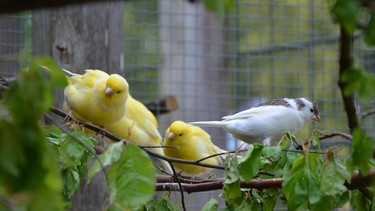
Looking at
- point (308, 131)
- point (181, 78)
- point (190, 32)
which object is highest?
point (190, 32)

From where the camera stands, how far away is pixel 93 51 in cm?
292

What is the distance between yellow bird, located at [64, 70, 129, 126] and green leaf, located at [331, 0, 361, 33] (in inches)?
77.6

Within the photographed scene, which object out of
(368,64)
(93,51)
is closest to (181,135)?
(93,51)

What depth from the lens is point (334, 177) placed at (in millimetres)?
1485

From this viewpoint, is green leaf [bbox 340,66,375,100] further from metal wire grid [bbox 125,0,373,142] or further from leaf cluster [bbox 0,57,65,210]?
metal wire grid [bbox 125,0,373,142]

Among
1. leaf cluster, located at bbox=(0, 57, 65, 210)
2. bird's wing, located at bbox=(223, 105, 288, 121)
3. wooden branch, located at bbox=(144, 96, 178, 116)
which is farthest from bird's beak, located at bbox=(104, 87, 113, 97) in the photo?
leaf cluster, located at bbox=(0, 57, 65, 210)

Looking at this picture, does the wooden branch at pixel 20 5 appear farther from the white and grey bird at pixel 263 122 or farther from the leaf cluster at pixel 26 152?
the white and grey bird at pixel 263 122

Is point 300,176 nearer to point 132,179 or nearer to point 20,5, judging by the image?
point 132,179

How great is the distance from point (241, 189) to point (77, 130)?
0.44 meters

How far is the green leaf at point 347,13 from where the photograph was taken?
84 centimetres

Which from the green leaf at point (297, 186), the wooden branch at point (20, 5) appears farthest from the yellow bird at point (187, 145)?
the wooden branch at point (20, 5)

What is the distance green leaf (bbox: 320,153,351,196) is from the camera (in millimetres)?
1471

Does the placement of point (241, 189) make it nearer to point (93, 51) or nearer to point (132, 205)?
point (132, 205)

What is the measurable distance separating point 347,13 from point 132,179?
621 mm
